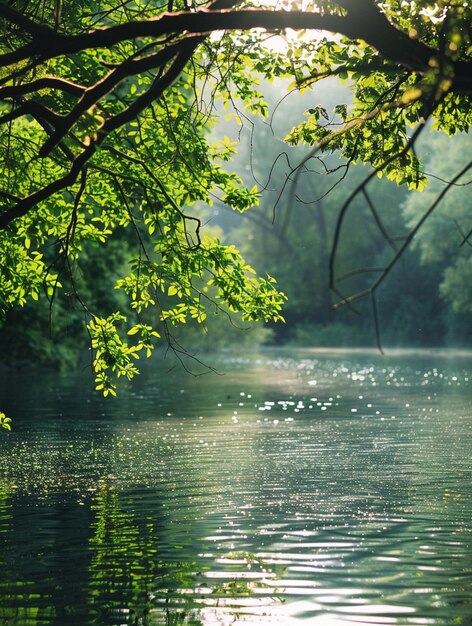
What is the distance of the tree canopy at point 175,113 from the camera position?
27.3 feet

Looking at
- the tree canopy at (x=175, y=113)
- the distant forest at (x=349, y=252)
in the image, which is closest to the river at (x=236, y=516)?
the tree canopy at (x=175, y=113)

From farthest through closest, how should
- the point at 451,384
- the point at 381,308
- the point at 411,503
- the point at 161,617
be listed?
the point at 381,308 < the point at 451,384 < the point at 411,503 < the point at 161,617

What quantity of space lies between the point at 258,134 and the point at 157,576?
7754 cm

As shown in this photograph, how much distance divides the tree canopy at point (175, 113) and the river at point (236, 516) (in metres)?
2.08

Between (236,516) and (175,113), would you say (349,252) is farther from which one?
(236,516)

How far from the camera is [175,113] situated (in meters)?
15.9

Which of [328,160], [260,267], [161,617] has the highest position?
[328,160]

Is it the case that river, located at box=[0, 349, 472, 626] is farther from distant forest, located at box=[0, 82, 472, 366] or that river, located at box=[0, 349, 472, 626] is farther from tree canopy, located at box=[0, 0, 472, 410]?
distant forest, located at box=[0, 82, 472, 366]

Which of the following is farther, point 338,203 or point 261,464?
point 338,203

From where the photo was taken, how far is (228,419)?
28.5 meters

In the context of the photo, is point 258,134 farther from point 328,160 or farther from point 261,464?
point 261,464

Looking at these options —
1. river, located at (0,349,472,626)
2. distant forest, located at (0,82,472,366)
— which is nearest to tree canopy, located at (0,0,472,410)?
river, located at (0,349,472,626)

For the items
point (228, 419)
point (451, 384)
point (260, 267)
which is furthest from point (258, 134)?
point (228, 419)

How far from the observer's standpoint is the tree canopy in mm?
8336
